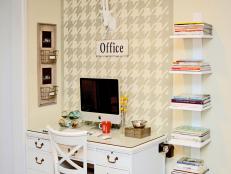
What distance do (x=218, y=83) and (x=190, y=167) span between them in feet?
2.39

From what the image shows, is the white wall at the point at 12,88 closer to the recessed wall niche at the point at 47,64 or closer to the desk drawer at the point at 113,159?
the recessed wall niche at the point at 47,64

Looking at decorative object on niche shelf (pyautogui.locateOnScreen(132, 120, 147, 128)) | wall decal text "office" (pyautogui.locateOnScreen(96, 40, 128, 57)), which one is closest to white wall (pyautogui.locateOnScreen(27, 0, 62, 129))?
wall decal text "office" (pyautogui.locateOnScreen(96, 40, 128, 57))

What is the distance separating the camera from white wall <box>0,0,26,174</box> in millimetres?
3811

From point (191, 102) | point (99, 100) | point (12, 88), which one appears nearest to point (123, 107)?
point (99, 100)

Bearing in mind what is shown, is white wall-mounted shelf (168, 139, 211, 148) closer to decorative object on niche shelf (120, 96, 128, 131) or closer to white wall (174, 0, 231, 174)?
white wall (174, 0, 231, 174)

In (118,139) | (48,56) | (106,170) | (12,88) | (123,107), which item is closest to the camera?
(106,170)

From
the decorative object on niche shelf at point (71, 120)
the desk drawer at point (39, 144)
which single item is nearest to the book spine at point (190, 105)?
the decorative object on niche shelf at point (71, 120)

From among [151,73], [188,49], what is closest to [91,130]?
[151,73]

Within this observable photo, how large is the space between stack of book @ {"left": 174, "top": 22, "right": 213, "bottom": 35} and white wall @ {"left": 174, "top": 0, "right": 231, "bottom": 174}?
0.12m

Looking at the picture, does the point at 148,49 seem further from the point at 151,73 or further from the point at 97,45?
the point at 97,45

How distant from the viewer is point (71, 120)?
382 centimetres

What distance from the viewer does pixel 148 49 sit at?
11.8 feet

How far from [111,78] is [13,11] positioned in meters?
1.19

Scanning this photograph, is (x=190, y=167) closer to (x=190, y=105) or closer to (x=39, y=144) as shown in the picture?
(x=190, y=105)
